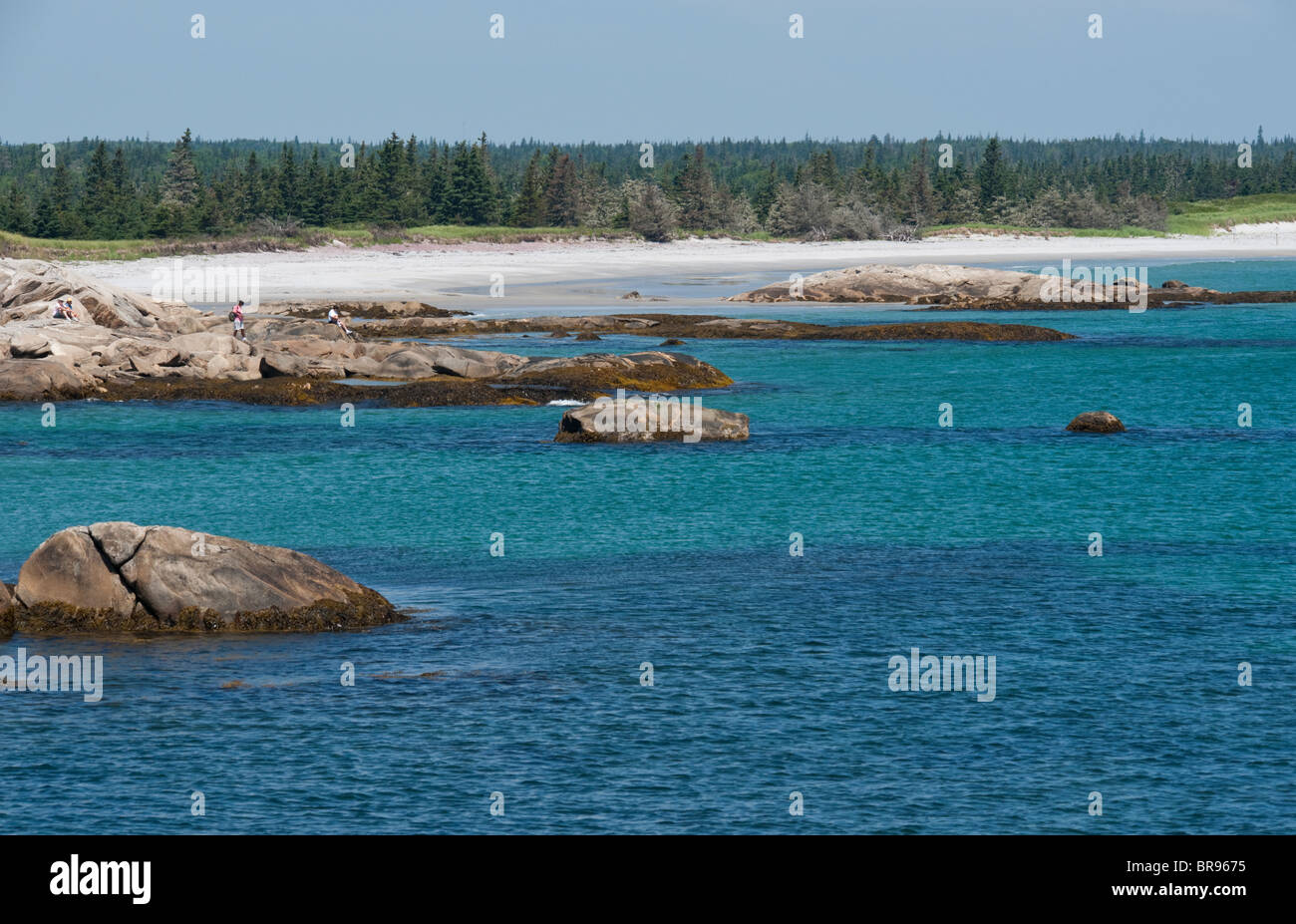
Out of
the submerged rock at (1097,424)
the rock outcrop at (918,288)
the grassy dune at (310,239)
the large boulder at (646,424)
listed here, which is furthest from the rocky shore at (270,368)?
the grassy dune at (310,239)

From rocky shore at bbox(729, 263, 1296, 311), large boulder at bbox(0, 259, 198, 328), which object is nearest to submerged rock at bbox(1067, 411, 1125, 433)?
large boulder at bbox(0, 259, 198, 328)

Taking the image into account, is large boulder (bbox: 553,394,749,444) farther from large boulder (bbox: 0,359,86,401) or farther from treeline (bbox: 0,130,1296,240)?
treeline (bbox: 0,130,1296,240)

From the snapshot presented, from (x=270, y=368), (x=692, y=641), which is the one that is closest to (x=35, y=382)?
(x=270, y=368)

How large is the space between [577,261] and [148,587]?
117m

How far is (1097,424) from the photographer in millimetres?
49375

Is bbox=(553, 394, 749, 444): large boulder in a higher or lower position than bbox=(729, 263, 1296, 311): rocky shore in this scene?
lower

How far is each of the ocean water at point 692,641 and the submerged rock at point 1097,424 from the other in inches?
42.0

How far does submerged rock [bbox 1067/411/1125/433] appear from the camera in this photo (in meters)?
49.3

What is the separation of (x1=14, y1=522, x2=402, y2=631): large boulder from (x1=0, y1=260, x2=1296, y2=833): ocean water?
579 mm

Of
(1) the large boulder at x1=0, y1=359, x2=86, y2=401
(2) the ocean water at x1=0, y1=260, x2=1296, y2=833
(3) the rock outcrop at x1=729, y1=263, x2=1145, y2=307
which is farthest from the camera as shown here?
(3) the rock outcrop at x1=729, y1=263, x2=1145, y2=307
